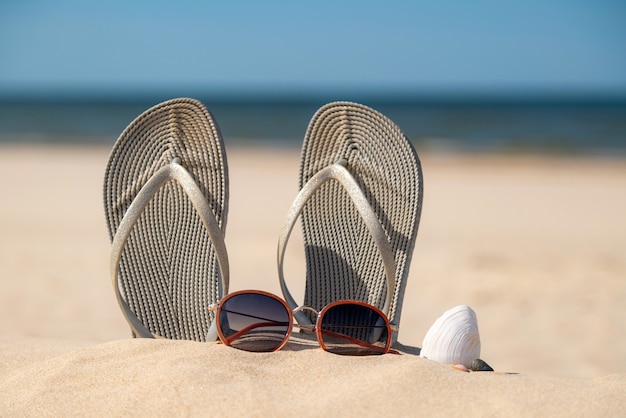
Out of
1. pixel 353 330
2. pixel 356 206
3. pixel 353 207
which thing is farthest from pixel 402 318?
pixel 353 330

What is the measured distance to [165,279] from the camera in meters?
2.66

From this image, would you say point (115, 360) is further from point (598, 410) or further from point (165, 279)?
point (598, 410)

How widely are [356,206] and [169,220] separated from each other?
0.74 meters

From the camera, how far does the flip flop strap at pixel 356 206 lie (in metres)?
2.30

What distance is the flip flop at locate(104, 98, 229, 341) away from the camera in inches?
102

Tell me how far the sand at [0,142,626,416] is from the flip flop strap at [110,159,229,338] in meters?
0.26

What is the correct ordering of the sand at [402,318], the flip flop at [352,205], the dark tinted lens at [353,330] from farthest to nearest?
the flip flop at [352,205], the dark tinted lens at [353,330], the sand at [402,318]

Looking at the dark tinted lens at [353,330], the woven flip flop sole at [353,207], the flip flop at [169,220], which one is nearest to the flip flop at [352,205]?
the woven flip flop sole at [353,207]

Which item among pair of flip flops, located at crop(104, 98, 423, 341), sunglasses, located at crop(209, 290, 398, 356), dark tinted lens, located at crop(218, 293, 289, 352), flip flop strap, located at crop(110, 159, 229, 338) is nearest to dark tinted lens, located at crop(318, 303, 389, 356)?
sunglasses, located at crop(209, 290, 398, 356)

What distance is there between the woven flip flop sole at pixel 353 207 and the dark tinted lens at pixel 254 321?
451 millimetres

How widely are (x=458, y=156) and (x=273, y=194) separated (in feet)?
21.1

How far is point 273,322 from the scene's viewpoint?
222 cm

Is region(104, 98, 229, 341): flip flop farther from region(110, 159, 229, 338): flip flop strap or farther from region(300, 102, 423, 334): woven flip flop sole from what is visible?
region(300, 102, 423, 334): woven flip flop sole

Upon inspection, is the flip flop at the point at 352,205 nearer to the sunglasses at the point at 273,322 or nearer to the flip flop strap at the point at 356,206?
the flip flop strap at the point at 356,206
